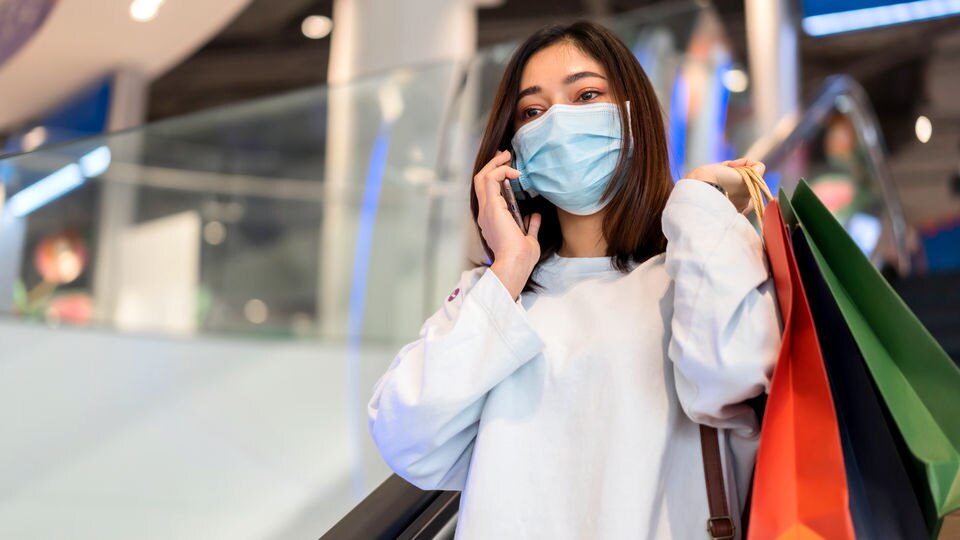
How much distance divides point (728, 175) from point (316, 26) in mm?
13566

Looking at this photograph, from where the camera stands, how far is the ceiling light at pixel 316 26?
14068 mm

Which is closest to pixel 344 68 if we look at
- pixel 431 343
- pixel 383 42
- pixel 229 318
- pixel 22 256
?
pixel 383 42

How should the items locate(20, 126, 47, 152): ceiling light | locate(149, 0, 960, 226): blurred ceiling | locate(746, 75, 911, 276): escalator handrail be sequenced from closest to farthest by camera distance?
1. locate(746, 75, 911, 276): escalator handrail
2. locate(20, 126, 47, 152): ceiling light
3. locate(149, 0, 960, 226): blurred ceiling

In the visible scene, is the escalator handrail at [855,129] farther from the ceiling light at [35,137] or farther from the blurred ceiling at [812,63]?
the ceiling light at [35,137]

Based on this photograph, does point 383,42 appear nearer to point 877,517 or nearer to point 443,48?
point 443,48

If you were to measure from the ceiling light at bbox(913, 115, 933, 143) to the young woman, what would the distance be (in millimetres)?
12916

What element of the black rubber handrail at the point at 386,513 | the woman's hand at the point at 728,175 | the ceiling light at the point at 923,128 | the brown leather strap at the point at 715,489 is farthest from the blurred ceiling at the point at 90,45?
the ceiling light at the point at 923,128

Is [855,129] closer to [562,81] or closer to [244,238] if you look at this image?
[244,238]

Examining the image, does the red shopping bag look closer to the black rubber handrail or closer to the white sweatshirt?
the white sweatshirt

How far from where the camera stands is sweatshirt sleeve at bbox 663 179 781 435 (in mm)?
1362

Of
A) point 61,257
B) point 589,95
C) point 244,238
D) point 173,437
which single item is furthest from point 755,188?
point 244,238

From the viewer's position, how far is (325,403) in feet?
15.2

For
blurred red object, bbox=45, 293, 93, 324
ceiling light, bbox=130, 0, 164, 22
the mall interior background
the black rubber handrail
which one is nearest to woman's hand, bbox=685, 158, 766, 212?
the black rubber handrail

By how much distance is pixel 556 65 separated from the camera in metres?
1.73
